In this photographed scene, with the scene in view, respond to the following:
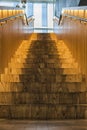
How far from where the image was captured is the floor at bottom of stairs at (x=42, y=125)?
14.5ft

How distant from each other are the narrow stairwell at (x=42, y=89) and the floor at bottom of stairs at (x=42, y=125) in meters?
0.25

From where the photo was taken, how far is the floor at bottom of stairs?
4.43 m

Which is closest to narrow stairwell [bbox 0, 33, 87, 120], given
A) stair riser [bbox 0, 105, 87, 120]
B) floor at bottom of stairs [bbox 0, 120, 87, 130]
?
stair riser [bbox 0, 105, 87, 120]

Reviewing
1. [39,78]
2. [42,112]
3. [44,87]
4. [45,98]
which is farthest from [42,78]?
[42,112]

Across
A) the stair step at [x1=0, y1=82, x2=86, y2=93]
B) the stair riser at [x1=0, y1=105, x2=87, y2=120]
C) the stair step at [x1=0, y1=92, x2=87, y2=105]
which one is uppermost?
the stair step at [x1=0, y1=82, x2=86, y2=93]

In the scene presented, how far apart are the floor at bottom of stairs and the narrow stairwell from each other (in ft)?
0.81

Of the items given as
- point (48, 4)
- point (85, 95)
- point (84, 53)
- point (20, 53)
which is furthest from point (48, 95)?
point (48, 4)

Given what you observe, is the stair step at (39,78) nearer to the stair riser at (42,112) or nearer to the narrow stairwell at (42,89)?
the narrow stairwell at (42,89)

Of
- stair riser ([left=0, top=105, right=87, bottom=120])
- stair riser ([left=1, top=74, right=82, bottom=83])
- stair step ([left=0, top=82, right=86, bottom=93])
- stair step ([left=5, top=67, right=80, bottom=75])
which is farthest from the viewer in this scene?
stair step ([left=5, top=67, right=80, bottom=75])

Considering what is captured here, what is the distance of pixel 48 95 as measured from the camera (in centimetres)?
546

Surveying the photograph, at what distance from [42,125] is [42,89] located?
3.99ft

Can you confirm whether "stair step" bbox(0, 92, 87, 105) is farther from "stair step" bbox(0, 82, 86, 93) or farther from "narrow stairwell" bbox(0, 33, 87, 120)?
"stair step" bbox(0, 82, 86, 93)

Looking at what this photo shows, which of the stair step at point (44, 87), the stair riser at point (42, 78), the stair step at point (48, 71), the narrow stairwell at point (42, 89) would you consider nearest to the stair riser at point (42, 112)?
the narrow stairwell at point (42, 89)

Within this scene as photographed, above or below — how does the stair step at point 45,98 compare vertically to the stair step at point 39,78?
below
